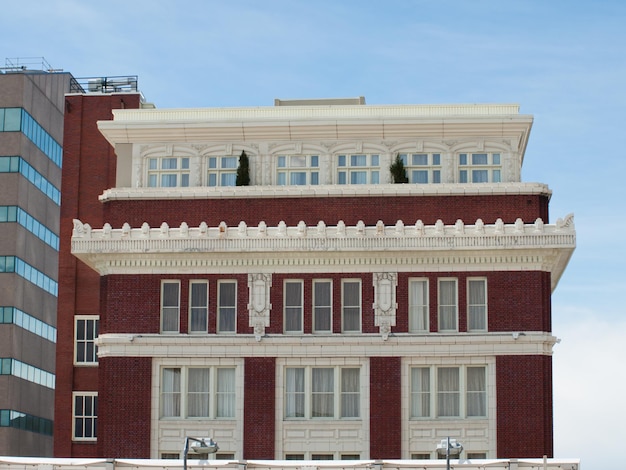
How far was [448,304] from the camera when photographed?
6981 centimetres

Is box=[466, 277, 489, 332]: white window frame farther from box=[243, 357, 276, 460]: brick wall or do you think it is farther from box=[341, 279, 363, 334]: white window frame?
box=[243, 357, 276, 460]: brick wall

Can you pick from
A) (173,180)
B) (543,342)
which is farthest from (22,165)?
(543,342)

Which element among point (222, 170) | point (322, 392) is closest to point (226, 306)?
point (322, 392)

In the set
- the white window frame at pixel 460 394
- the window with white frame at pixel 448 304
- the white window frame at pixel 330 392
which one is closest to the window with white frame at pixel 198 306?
the white window frame at pixel 330 392

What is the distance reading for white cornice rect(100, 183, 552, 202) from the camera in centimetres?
7212

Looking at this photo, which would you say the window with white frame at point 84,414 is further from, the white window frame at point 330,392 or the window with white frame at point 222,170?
the white window frame at point 330,392

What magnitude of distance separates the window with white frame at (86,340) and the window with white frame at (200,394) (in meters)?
32.0

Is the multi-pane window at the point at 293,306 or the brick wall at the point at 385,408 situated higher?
the multi-pane window at the point at 293,306

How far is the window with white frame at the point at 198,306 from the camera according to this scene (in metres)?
70.6

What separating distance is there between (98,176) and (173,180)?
103 feet

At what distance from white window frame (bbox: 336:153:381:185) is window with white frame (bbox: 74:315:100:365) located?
108 ft

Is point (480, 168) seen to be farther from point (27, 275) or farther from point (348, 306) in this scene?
point (27, 275)

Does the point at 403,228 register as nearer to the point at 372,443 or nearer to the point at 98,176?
the point at 372,443

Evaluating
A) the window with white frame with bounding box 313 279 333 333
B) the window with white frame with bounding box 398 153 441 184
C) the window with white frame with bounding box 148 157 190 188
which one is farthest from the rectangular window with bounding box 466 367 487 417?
the window with white frame with bounding box 148 157 190 188
